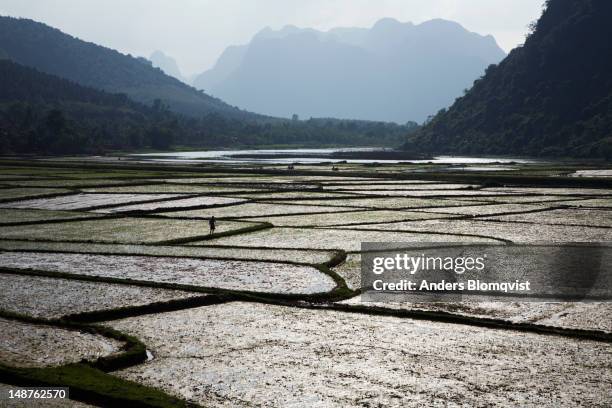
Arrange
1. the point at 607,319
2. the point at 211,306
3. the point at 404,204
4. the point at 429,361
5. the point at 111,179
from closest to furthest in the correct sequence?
1. the point at 429,361
2. the point at 607,319
3. the point at 211,306
4. the point at 404,204
5. the point at 111,179

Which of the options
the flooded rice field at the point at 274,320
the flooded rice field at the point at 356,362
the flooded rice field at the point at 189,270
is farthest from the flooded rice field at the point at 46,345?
the flooded rice field at the point at 189,270

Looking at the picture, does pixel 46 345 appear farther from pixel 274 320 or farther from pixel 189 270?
pixel 189 270

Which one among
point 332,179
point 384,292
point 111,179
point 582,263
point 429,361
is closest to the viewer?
point 429,361

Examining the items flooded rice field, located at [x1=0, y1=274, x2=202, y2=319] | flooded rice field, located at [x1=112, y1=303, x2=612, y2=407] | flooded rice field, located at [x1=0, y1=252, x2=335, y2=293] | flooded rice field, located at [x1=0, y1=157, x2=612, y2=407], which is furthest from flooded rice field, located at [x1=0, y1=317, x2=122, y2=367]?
flooded rice field, located at [x1=0, y1=252, x2=335, y2=293]

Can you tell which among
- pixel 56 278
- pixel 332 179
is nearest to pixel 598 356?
pixel 56 278

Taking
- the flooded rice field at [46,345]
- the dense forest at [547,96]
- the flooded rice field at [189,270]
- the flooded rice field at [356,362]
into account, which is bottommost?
the flooded rice field at [356,362]

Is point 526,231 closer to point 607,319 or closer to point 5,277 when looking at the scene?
point 607,319

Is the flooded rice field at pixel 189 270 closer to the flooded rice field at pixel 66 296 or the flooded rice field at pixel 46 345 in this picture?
the flooded rice field at pixel 66 296
